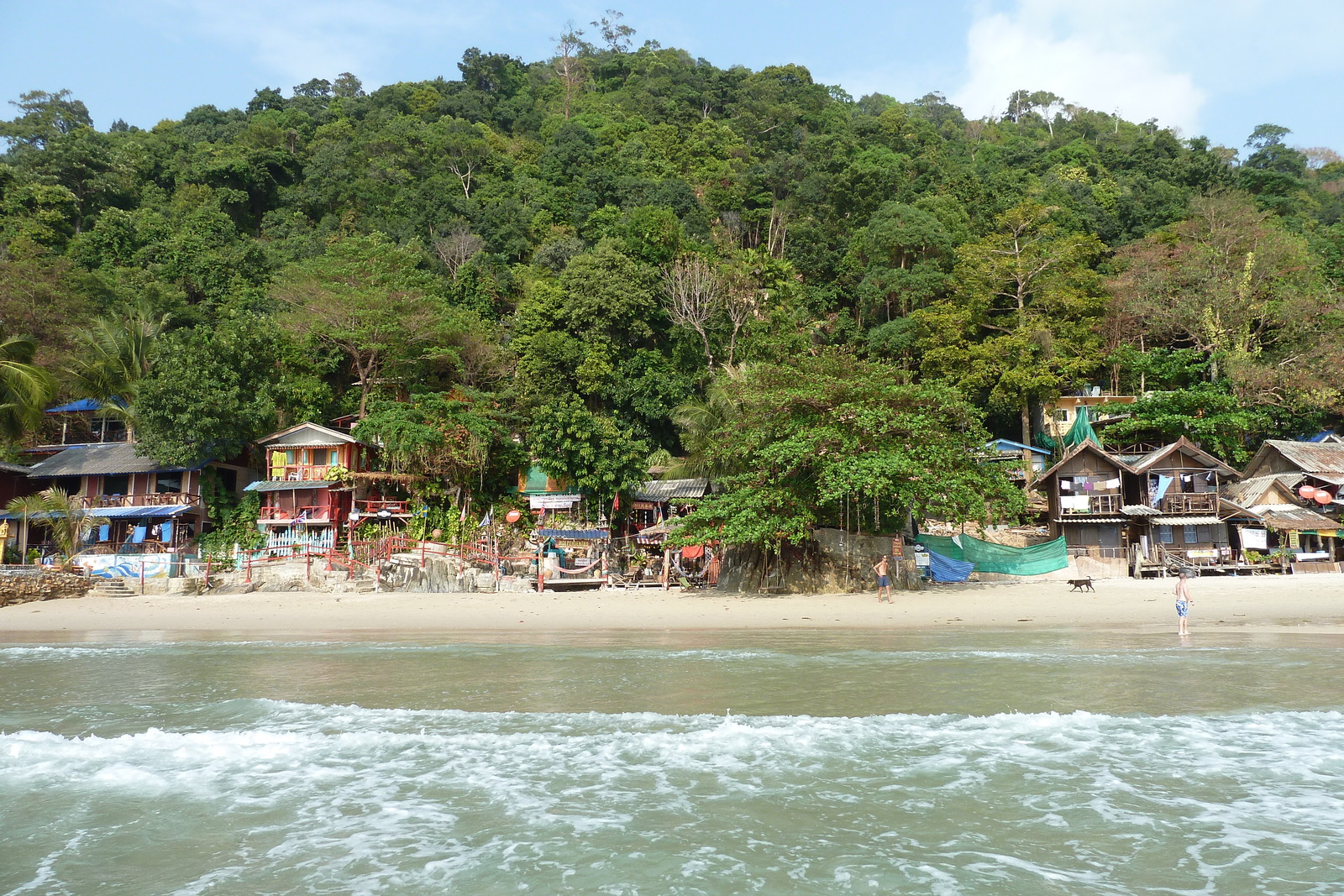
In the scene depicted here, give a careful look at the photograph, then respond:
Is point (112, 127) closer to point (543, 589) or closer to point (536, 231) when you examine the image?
point (536, 231)

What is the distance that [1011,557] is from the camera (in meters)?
23.9

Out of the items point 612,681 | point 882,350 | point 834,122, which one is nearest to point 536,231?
point 882,350

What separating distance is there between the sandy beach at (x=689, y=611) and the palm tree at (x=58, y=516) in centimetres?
621

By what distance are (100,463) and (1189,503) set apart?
4162 cm

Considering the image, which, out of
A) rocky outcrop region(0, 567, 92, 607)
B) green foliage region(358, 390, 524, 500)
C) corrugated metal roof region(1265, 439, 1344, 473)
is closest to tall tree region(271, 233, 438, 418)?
green foliage region(358, 390, 524, 500)

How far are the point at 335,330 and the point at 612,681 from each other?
25.4m

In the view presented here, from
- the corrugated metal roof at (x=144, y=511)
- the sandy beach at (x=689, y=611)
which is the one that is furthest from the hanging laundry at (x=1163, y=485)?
the corrugated metal roof at (x=144, y=511)

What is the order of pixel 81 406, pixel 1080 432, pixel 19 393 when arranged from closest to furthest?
pixel 19 393 → pixel 1080 432 → pixel 81 406

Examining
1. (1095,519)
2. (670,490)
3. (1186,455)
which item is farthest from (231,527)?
(1186,455)

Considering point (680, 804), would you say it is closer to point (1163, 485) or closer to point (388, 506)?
point (388, 506)

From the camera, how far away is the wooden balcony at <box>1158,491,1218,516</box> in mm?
27141

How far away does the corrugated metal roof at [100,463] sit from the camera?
31328mm

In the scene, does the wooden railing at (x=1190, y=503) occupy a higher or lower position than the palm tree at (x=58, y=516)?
higher

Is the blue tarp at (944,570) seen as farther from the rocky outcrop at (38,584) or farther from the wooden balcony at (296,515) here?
the rocky outcrop at (38,584)
